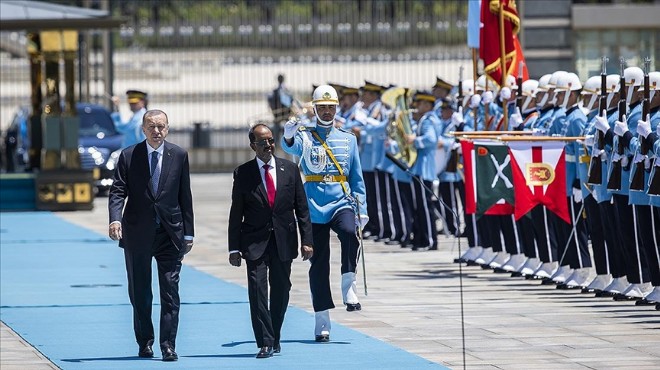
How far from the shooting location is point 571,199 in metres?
16.2

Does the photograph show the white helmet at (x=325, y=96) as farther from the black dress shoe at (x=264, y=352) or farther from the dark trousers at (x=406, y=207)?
the dark trousers at (x=406, y=207)

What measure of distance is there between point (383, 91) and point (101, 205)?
9880 millimetres

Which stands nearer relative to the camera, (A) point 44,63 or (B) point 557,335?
(B) point 557,335

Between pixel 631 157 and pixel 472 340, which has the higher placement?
pixel 631 157

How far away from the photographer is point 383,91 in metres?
22.4

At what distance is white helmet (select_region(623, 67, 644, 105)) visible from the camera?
Answer: 14.5 m

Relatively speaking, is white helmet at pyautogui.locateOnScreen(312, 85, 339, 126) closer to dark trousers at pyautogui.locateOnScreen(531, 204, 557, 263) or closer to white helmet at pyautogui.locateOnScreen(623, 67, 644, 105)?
white helmet at pyautogui.locateOnScreen(623, 67, 644, 105)

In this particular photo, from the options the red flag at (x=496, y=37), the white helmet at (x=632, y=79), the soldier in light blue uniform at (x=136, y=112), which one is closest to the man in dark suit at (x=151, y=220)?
the white helmet at (x=632, y=79)

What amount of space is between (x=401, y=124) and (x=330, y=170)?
318 inches

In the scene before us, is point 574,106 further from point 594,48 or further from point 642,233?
point 594,48

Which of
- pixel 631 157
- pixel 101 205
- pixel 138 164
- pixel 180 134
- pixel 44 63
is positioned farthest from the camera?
pixel 180 134

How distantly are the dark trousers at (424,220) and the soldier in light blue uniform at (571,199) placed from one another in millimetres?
4329

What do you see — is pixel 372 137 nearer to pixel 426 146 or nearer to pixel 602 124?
pixel 426 146

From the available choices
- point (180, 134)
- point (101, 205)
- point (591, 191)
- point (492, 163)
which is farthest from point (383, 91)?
point (180, 134)
